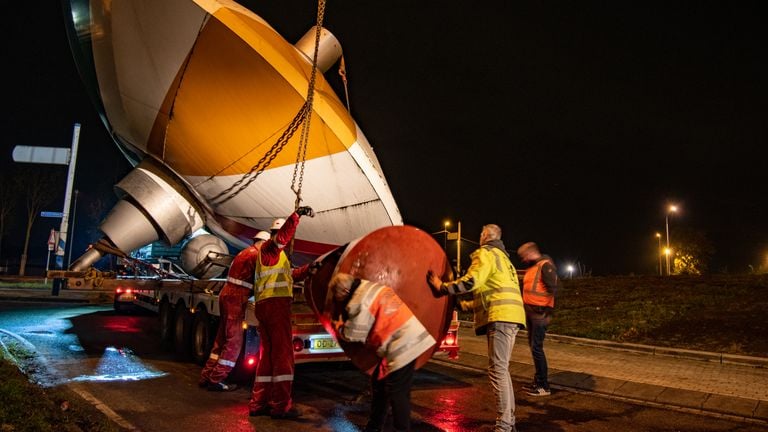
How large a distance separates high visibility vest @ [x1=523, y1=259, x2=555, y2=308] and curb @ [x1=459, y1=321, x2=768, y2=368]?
384 centimetres

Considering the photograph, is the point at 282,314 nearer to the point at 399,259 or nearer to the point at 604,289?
the point at 399,259

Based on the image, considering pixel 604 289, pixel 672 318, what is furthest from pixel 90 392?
pixel 604 289

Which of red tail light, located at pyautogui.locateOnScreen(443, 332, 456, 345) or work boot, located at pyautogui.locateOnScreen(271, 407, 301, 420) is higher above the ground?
red tail light, located at pyautogui.locateOnScreen(443, 332, 456, 345)

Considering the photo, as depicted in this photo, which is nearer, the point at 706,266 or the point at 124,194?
the point at 124,194

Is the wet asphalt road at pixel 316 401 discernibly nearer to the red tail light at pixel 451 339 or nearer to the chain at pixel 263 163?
the red tail light at pixel 451 339

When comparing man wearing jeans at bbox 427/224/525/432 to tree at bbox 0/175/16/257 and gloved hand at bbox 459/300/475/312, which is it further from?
tree at bbox 0/175/16/257

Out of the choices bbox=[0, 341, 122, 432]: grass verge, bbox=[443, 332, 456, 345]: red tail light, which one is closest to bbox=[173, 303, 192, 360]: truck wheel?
bbox=[0, 341, 122, 432]: grass verge

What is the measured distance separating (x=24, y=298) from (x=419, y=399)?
684 inches

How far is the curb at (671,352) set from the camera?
8062 mm

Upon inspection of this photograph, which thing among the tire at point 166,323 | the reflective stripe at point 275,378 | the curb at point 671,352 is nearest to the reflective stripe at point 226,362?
the reflective stripe at point 275,378

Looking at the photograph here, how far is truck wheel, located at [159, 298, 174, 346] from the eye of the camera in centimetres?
884

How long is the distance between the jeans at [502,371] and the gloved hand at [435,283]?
573 mm

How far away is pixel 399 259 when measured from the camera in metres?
4.31

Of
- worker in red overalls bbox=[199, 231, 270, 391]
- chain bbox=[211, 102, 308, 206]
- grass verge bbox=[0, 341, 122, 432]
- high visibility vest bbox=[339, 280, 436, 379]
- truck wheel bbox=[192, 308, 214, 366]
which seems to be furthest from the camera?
truck wheel bbox=[192, 308, 214, 366]
